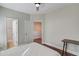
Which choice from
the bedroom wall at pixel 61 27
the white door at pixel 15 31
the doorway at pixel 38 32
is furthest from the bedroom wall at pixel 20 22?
the bedroom wall at pixel 61 27

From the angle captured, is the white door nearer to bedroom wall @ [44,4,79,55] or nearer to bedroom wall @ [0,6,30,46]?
bedroom wall @ [0,6,30,46]

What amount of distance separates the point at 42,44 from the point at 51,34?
11.5 inches

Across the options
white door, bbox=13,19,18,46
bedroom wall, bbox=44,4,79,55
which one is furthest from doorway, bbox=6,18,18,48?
bedroom wall, bbox=44,4,79,55

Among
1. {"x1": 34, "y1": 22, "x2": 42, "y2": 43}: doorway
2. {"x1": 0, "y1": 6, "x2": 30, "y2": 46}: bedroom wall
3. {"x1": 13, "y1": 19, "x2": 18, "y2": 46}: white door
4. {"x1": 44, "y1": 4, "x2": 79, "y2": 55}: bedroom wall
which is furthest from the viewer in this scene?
{"x1": 44, "y1": 4, "x2": 79, "y2": 55}: bedroom wall

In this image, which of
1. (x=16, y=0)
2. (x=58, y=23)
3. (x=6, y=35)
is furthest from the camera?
(x=58, y=23)

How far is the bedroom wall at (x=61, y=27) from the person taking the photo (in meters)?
1.58

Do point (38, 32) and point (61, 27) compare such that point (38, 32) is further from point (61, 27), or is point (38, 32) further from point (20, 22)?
point (61, 27)

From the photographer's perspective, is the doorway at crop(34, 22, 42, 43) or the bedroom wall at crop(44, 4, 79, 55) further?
the bedroom wall at crop(44, 4, 79, 55)

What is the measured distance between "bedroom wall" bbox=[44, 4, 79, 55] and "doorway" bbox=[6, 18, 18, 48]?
23.2 inches

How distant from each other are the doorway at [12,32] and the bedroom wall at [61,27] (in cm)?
59

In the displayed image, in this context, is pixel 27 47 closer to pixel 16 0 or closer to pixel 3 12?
pixel 3 12

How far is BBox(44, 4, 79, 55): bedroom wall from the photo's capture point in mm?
1578

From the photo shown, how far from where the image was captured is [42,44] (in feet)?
5.52

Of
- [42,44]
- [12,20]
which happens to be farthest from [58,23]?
[12,20]
